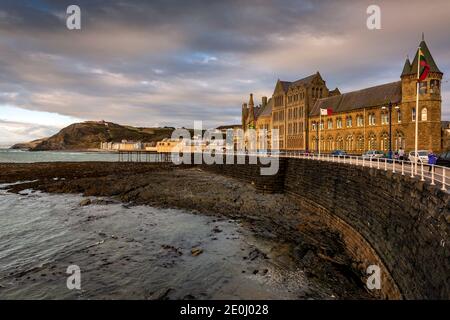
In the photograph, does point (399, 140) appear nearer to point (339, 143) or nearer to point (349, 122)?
point (349, 122)

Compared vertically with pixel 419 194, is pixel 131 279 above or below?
below

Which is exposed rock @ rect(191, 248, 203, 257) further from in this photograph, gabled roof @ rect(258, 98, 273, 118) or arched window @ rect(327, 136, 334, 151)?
gabled roof @ rect(258, 98, 273, 118)

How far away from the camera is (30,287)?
45.1ft

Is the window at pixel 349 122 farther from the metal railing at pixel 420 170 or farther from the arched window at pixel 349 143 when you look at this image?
the metal railing at pixel 420 170

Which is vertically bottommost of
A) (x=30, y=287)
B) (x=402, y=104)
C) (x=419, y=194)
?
(x=30, y=287)

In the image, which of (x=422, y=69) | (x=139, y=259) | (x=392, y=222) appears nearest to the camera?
(x=392, y=222)

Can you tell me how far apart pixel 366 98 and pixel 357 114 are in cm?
354

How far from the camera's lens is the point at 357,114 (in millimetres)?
62031

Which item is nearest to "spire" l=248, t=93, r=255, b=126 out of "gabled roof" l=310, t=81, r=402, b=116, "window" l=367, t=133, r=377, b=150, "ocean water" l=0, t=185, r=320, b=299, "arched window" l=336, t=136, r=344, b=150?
"gabled roof" l=310, t=81, r=402, b=116

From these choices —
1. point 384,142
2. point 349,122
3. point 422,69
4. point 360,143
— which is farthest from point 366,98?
point 422,69

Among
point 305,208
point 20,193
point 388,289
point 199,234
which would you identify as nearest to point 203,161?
point 20,193

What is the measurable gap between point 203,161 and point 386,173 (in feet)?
203

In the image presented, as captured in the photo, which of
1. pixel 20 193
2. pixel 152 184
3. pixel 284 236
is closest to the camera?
pixel 284 236
